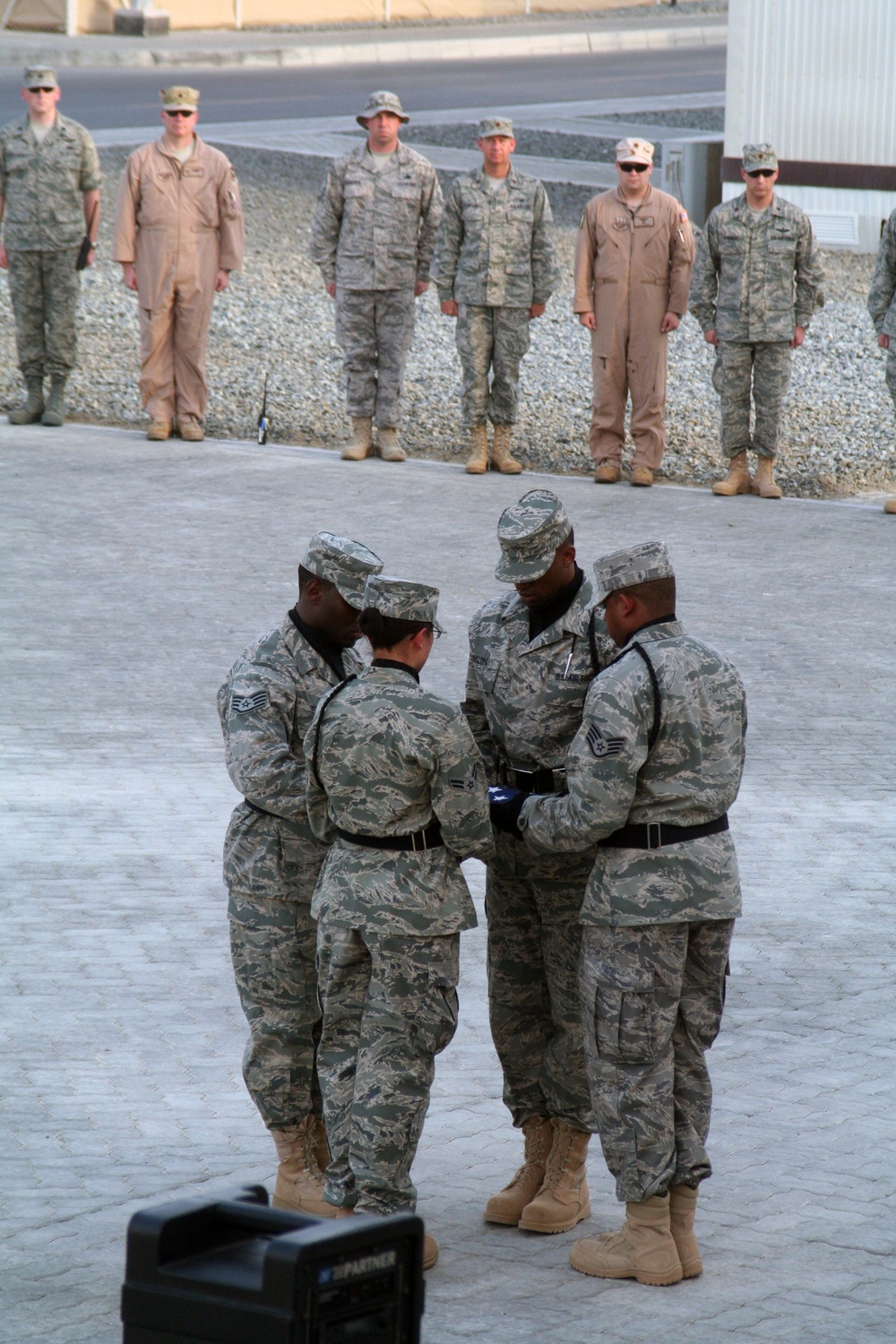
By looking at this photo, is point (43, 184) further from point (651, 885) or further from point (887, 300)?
point (651, 885)

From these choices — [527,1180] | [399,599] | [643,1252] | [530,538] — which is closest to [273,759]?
[399,599]

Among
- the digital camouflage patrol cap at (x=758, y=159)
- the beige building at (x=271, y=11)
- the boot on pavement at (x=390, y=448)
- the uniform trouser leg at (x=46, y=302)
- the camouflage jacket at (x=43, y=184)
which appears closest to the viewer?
the digital camouflage patrol cap at (x=758, y=159)

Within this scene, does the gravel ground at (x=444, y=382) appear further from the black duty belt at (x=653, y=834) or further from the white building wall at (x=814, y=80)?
the black duty belt at (x=653, y=834)

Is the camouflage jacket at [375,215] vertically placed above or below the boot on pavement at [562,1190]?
above

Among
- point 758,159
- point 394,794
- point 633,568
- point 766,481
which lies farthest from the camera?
point 766,481

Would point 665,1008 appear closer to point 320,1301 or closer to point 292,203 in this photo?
point 320,1301

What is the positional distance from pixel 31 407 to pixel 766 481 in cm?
530

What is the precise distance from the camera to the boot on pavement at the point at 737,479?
12.3m

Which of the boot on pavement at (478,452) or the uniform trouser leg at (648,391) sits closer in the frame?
the uniform trouser leg at (648,391)

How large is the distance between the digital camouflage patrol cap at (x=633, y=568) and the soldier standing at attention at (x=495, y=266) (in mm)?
8159

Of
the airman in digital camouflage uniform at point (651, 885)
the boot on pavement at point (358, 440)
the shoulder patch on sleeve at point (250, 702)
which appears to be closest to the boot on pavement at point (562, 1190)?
the airman in digital camouflage uniform at point (651, 885)

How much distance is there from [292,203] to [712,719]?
708 inches

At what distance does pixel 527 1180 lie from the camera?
456cm

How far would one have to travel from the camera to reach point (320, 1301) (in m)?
2.24
